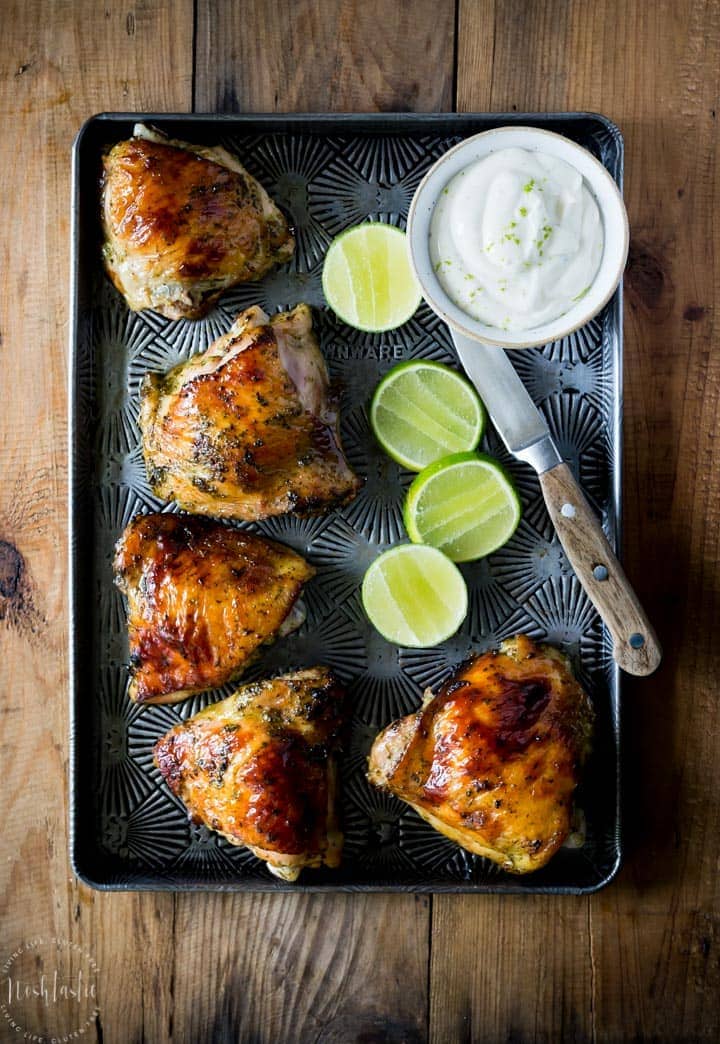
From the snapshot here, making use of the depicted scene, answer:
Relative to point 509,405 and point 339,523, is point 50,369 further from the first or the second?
point 509,405

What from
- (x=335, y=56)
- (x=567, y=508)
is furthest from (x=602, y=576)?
(x=335, y=56)

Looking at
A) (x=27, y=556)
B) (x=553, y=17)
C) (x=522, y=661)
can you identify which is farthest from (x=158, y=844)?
(x=553, y=17)

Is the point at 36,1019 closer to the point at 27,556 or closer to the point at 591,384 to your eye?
the point at 27,556

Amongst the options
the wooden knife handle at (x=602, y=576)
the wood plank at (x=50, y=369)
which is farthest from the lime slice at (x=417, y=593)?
the wood plank at (x=50, y=369)

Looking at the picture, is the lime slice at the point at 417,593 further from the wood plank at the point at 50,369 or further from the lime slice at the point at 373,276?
the wood plank at the point at 50,369

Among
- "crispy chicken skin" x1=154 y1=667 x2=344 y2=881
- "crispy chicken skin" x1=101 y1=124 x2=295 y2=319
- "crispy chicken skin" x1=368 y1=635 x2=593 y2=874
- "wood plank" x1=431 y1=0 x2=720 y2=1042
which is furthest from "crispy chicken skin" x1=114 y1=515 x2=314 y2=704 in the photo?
"wood plank" x1=431 y1=0 x2=720 y2=1042

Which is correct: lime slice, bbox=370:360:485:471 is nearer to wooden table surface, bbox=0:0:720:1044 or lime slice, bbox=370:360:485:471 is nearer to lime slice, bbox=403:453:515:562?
lime slice, bbox=403:453:515:562
